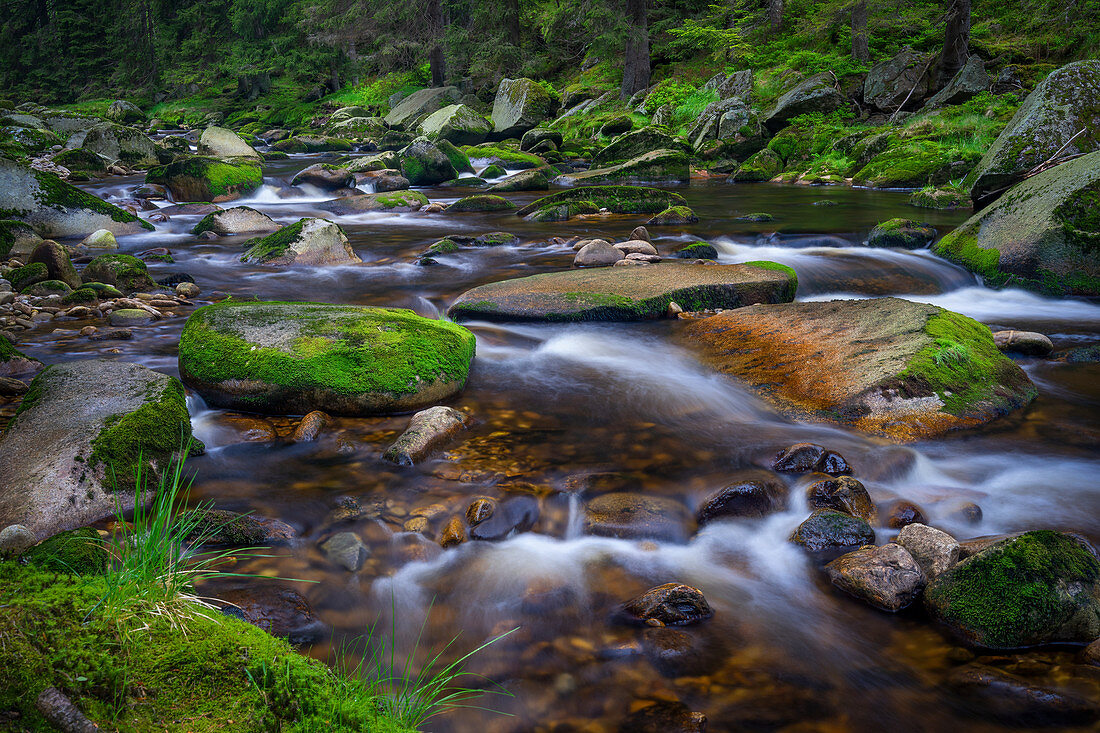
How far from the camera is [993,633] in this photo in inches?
108

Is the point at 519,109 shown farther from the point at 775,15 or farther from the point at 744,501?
the point at 744,501

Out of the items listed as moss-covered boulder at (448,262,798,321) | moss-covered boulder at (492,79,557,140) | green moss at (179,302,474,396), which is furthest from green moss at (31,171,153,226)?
moss-covered boulder at (492,79,557,140)

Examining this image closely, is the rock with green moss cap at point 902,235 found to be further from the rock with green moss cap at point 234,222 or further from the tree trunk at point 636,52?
the tree trunk at point 636,52

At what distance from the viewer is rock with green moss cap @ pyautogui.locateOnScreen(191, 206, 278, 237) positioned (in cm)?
1201

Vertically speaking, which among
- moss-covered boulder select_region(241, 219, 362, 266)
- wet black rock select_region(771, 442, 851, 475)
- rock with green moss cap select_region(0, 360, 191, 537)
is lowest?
moss-covered boulder select_region(241, 219, 362, 266)

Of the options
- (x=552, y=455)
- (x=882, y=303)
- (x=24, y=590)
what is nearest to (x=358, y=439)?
(x=552, y=455)

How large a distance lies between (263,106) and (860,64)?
39140mm

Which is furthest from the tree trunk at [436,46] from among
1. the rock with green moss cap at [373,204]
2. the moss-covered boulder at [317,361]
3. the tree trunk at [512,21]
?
the moss-covered boulder at [317,361]

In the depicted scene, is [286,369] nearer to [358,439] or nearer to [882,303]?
[358,439]

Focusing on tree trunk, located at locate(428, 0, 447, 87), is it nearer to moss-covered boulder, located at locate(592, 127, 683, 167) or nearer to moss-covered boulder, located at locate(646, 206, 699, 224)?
moss-covered boulder, located at locate(592, 127, 683, 167)

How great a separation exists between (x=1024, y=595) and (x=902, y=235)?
8.58m

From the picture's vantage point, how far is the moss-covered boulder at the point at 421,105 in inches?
1256

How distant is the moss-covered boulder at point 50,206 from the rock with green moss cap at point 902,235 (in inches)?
499

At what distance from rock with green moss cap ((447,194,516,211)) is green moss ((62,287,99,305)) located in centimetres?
849
